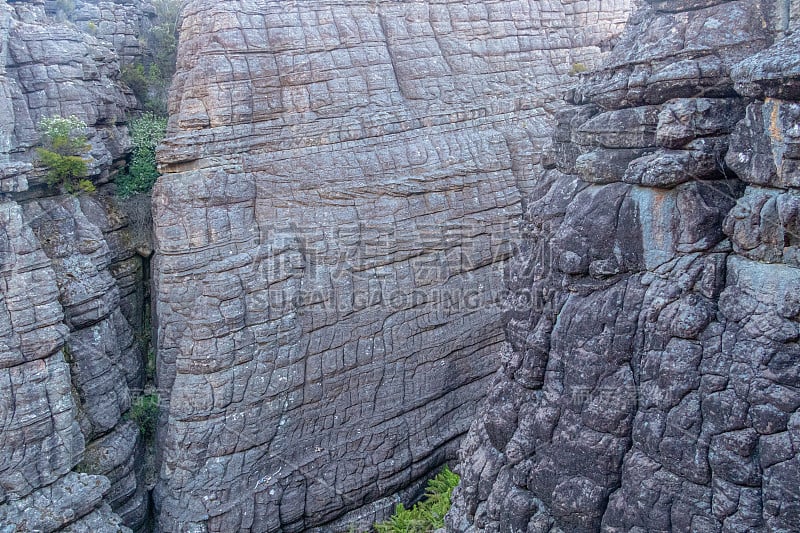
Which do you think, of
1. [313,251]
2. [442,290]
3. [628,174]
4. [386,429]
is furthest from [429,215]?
[628,174]

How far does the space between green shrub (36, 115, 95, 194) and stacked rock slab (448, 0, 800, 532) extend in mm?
7613

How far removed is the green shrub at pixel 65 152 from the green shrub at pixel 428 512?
25.6ft

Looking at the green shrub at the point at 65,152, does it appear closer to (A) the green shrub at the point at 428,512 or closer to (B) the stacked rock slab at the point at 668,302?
(B) the stacked rock slab at the point at 668,302

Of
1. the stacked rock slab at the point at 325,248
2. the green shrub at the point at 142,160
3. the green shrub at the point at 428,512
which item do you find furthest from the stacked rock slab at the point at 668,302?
the green shrub at the point at 142,160

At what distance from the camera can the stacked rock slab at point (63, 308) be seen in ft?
31.9

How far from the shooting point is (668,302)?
680 cm

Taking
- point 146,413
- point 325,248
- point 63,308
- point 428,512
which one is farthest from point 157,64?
point 428,512

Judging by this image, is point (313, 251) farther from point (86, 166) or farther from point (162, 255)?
point (86, 166)

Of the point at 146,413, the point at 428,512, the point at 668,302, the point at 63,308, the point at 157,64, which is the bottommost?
the point at 428,512

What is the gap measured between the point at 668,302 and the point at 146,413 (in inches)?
357

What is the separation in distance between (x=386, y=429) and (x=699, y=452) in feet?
22.1

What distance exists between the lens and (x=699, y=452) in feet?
21.1

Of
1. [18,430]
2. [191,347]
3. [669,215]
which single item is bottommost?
[18,430]

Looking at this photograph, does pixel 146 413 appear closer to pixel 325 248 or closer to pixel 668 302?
pixel 325 248
